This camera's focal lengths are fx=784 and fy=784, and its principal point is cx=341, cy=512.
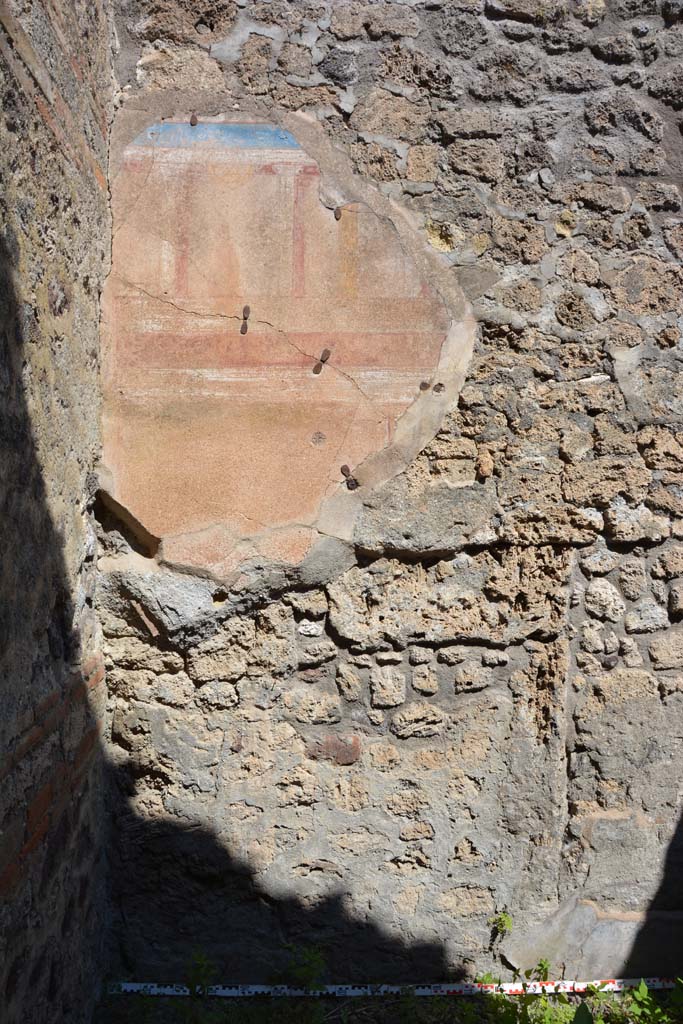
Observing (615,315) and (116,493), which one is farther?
(615,315)

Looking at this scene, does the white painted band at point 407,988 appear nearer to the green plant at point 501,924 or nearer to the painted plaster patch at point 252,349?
the green plant at point 501,924

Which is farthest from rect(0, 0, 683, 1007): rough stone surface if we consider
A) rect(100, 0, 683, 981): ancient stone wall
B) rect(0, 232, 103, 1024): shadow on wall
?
rect(0, 232, 103, 1024): shadow on wall

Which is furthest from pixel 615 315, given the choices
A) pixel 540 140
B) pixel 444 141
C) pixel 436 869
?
pixel 436 869

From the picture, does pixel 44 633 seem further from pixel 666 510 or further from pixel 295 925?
pixel 666 510

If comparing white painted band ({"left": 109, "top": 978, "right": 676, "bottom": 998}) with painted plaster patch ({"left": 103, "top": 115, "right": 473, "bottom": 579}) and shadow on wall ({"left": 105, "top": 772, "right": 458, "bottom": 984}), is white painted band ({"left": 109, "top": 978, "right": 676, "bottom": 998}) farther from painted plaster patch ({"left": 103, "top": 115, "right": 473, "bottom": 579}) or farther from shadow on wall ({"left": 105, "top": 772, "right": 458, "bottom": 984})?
painted plaster patch ({"left": 103, "top": 115, "right": 473, "bottom": 579})

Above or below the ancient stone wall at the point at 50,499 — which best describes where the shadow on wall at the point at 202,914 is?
below

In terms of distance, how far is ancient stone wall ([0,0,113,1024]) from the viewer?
1.64 meters

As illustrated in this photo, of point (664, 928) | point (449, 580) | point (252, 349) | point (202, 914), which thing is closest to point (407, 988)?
point (202, 914)

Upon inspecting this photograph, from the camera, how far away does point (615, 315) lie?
2.40 m

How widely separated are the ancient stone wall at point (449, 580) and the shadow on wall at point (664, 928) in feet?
0.68

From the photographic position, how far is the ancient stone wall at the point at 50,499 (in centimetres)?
164

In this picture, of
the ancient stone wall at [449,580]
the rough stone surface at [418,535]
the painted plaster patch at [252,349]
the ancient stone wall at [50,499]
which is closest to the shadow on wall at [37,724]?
the ancient stone wall at [50,499]

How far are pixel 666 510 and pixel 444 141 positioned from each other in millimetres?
1317

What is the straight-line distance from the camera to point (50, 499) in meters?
1.89
